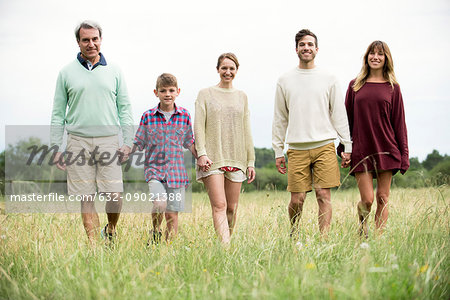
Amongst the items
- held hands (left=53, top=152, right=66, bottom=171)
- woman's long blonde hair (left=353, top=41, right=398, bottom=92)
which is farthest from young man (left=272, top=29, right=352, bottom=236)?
held hands (left=53, top=152, right=66, bottom=171)

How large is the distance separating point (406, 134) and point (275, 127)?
4.49 feet

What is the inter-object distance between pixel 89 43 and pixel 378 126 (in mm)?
3094

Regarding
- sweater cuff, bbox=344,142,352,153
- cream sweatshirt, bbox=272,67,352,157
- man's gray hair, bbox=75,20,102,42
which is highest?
man's gray hair, bbox=75,20,102,42

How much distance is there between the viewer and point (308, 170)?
193 inches

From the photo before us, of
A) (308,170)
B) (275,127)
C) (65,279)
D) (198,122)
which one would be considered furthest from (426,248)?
(65,279)

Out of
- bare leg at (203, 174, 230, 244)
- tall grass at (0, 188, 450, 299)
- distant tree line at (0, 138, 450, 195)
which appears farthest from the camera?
Result: distant tree line at (0, 138, 450, 195)

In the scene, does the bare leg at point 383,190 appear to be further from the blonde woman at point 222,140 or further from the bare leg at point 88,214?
the bare leg at point 88,214

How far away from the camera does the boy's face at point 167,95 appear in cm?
485

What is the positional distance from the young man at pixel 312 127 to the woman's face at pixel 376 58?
458mm

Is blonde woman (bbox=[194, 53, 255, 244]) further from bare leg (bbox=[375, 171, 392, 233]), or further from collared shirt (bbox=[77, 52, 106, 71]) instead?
bare leg (bbox=[375, 171, 392, 233])

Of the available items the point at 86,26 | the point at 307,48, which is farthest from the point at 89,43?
the point at 307,48

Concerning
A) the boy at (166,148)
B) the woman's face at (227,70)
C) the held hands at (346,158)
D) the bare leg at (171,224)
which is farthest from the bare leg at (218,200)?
the held hands at (346,158)

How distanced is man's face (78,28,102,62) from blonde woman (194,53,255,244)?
1.22 m

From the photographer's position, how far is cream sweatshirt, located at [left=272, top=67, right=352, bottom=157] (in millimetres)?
4785
